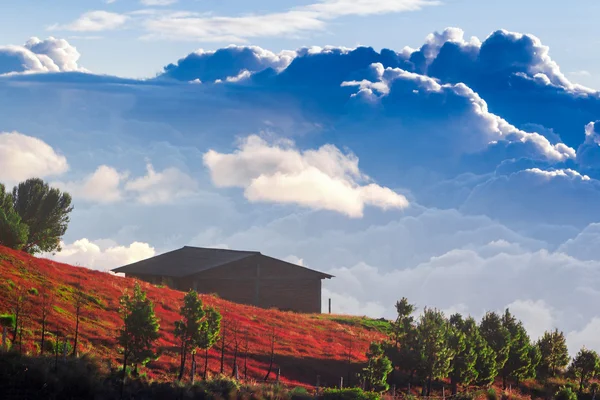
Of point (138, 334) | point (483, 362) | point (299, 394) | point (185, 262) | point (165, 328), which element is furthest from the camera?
point (185, 262)

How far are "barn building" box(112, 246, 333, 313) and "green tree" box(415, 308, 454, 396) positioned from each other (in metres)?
35.6

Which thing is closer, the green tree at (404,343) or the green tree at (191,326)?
the green tree at (191,326)

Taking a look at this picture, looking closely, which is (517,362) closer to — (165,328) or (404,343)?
(404,343)

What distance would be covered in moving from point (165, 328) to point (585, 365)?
33.9 meters

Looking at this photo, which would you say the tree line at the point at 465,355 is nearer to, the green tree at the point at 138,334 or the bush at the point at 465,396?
the bush at the point at 465,396

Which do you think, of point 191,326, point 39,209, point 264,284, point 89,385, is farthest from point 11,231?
point 89,385

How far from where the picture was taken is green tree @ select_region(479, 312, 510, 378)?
183 feet

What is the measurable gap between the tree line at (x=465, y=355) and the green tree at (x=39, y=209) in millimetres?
46416

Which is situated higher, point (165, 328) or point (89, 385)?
point (165, 328)

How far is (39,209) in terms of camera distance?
8444 cm

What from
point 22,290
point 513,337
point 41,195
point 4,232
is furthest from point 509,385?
point 41,195

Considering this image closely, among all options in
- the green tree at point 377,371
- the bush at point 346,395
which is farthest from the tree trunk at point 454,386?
the bush at point 346,395

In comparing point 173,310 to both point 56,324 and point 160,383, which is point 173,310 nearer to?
point 56,324

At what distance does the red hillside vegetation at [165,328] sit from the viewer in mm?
41562
